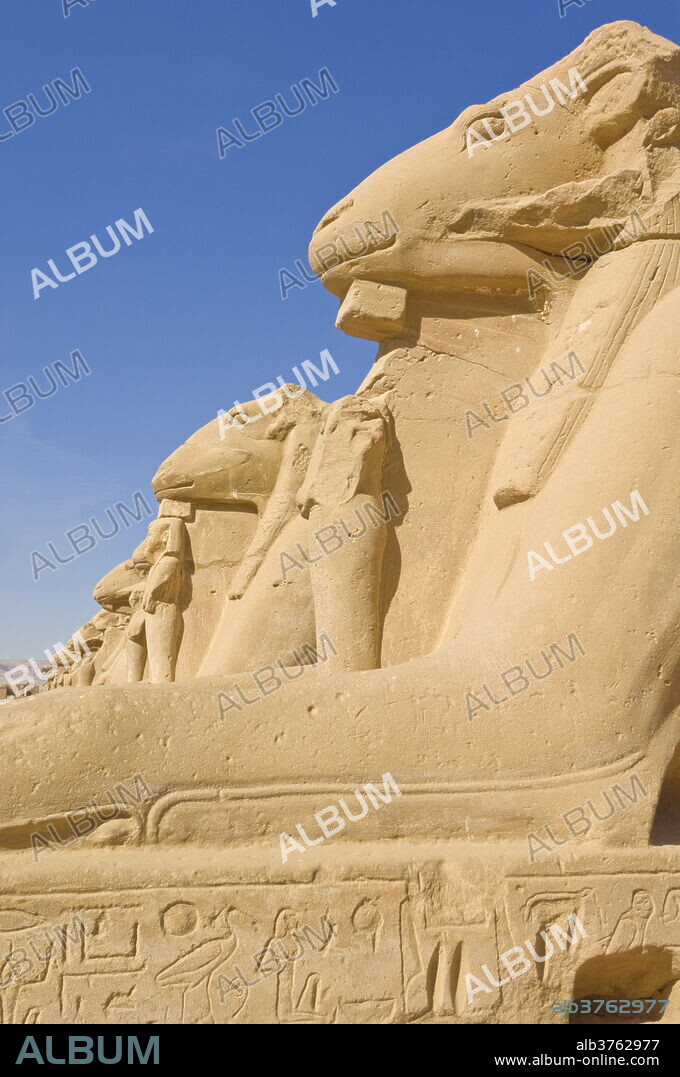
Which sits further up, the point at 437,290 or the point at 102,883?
the point at 437,290

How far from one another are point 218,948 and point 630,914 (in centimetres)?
107

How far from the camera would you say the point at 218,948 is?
8.30ft

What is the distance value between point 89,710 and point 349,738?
681mm

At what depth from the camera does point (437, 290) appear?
393 centimetres

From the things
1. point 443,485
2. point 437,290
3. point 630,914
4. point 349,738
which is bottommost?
point 630,914

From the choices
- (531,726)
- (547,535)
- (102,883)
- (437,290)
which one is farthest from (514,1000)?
(437,290)

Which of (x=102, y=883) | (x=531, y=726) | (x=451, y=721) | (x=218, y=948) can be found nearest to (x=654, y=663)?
(x=531, y=726)
